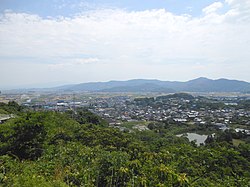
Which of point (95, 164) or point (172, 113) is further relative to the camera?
point (172, 113)

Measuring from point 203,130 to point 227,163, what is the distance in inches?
887

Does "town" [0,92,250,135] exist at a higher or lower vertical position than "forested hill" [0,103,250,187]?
lower

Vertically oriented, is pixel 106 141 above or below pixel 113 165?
below

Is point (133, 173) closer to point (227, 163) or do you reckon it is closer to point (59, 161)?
point (59, 161)

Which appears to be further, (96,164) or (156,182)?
(96,164)

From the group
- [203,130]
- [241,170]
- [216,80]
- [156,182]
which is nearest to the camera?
[156,182]

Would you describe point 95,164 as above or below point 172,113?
above

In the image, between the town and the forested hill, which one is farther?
the town

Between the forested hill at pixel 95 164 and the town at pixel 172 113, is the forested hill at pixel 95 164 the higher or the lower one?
the higher one

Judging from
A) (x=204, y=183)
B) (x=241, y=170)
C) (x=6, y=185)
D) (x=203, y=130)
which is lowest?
(x=203, y=130)

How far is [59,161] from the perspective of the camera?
6.98 m

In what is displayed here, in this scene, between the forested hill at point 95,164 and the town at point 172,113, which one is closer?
the forested hill at point 95,164

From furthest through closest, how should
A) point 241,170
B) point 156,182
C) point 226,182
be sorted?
1. point 241,170
2. point 226,182
3. point 156,182

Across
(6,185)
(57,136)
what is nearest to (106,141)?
(57,136)
